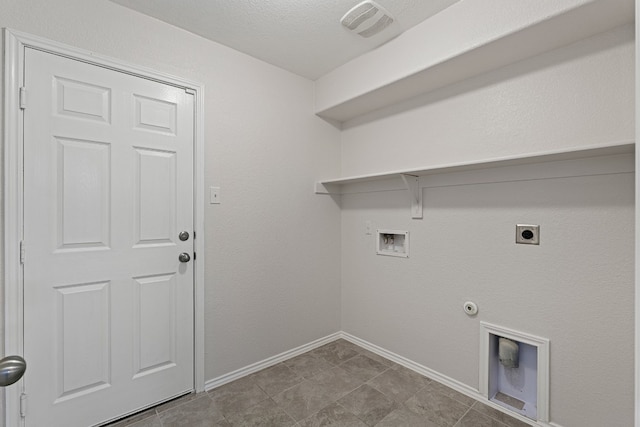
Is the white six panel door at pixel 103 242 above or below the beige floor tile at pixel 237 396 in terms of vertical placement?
above

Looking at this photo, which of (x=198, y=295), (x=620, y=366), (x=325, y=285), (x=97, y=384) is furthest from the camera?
(x=325, y=285)

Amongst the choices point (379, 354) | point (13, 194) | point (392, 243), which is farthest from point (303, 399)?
point (13, 194)

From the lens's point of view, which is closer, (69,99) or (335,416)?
(69,99)

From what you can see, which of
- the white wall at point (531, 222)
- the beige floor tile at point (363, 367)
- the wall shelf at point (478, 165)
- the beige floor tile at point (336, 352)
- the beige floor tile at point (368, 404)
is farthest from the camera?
the beige floor tile at point (336, 352)

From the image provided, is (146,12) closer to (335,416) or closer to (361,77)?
(361,77)

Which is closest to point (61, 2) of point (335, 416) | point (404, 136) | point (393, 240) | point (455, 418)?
point (404, 136)

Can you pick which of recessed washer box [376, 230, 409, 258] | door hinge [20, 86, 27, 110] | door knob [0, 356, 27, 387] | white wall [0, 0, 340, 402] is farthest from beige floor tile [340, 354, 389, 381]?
door hinge [20, 86, 27, 110]

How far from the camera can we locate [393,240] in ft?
7.83

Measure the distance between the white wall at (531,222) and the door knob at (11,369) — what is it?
6.77 ft

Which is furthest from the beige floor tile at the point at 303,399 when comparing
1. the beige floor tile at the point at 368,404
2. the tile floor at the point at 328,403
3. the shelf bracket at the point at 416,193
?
the shelf bracket at the point at 416,193

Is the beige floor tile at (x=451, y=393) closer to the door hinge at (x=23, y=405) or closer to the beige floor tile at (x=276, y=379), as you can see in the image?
the beige floor tile at (x=276, y=379)

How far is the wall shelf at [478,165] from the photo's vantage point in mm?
1329

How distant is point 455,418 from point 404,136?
73.9 inches

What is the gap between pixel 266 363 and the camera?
7.40ft
